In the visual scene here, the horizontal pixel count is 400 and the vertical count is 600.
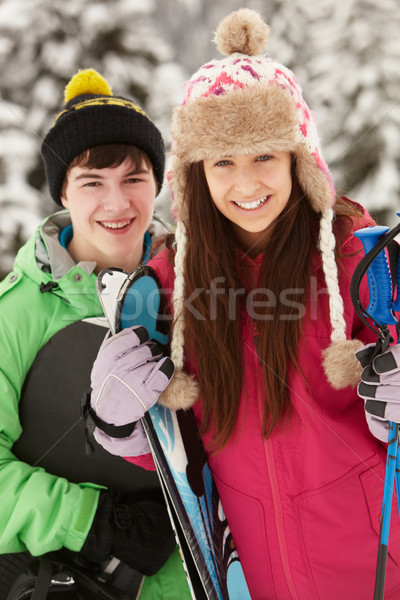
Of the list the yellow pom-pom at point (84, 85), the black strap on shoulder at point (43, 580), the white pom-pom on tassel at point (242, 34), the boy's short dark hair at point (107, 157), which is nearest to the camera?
the white pom-pom on tassel at point (242, 34)

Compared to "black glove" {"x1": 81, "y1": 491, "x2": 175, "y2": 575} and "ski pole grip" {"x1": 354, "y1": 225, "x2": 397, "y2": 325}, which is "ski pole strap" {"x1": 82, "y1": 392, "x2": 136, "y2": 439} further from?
"ski pole grip" {"x1": 354, "y1": 225, "x2": 397, "y2": 325}

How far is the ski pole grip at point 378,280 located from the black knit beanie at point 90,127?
132 centimetres

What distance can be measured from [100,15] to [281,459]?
102 inches

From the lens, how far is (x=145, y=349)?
1.53 metres

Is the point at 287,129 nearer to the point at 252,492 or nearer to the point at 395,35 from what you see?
the point at 252,492

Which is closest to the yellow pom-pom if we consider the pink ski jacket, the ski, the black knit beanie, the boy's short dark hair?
the black knit beanie

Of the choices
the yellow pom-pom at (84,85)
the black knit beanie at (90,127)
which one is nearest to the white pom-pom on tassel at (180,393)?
the black knit beanie at (90,127)

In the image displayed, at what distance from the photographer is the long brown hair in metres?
1.56

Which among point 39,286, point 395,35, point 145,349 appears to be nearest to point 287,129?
point 145,349

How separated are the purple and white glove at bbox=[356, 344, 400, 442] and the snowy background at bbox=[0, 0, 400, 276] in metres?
1.86

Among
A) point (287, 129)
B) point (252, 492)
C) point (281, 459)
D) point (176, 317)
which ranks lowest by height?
point (252, 492)

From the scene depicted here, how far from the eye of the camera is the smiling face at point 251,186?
1.46 metres

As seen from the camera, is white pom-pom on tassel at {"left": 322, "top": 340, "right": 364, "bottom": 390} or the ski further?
the ski

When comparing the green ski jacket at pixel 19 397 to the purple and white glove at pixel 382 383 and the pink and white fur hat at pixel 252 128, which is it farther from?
the purple and white glove at pixel 382 383
